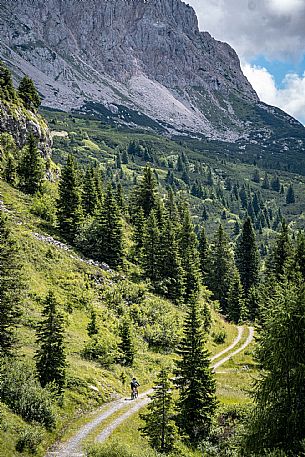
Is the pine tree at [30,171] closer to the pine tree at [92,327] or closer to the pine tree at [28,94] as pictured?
the pine tree at [28,94]

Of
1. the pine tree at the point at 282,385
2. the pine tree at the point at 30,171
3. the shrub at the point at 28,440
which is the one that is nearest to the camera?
the pine tree at the point at 282,385

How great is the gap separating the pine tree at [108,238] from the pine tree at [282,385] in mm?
41094

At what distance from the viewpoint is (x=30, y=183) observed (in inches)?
2598

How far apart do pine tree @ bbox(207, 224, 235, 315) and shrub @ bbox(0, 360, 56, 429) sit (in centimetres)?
6283

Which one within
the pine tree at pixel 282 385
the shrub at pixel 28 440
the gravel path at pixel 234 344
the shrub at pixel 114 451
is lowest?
the gravel path at pixel 234 344

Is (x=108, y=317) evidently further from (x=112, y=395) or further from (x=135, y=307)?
(x=112, y=395)

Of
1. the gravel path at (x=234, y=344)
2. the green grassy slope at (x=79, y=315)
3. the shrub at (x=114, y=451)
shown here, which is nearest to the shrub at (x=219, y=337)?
the green grassy slope at (x=79, y=315)

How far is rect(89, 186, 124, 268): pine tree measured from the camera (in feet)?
188

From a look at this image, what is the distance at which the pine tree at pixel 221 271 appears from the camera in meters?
85.0

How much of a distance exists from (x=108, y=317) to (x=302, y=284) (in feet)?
93.1

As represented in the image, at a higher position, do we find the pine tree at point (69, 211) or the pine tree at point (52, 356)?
the pine tree at point (69, 211)

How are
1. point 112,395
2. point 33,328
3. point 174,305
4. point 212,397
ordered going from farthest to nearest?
point 174,305 → point 33,328 → point 112,395 → point 212,397

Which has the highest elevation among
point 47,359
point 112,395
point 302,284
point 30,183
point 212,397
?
point 30,183

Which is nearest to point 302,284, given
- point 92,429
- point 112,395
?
point 92,429
